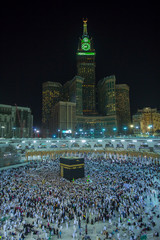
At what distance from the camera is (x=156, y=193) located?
17141 millimetres

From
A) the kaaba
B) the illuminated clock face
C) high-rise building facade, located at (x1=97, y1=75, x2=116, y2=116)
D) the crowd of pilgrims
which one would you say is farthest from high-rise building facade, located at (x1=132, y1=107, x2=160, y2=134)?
the crowd of pilgrims

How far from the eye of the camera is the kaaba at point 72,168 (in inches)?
890

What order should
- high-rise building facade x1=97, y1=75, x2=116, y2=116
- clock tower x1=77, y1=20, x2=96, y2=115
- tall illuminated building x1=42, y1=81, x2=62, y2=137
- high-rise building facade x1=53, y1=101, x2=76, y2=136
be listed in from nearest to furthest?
high-rise building facade x1=97, y1=75, x2=116, y2=116 → high-rise building facade x1=53, y1=101, x2=76, y2=136 → clock tower x1=77, y1=20, x2=96, y2=115 → tall illuminated building x1=42, y1=81, x2=62, y2=137

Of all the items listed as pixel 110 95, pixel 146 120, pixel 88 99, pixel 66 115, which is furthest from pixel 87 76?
pixel 146 120

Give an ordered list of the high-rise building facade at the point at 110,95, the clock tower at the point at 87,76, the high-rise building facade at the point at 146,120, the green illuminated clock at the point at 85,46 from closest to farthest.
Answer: the high-rise building facade at the point at 110,95
the high-rise building facade at the point at 146,120
the clock tower at the point at 87,76
the green illuminated clock at the point at 85,46

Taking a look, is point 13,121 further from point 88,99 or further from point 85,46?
point 85,46

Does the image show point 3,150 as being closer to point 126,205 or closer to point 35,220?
point 35,220

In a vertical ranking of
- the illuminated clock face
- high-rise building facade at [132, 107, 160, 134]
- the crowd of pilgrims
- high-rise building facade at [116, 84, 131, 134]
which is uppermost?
the illuminated clock face

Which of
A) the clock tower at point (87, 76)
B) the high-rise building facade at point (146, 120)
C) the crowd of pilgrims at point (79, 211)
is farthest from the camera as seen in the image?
the clock tower at point (87, 76)

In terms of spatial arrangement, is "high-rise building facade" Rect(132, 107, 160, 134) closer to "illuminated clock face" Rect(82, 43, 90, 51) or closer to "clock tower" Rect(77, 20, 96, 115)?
"clock tower" Rect(77, 20, 96, 115)

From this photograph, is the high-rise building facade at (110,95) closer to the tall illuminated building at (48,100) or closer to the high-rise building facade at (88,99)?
the high-rise building facade at (88,99)

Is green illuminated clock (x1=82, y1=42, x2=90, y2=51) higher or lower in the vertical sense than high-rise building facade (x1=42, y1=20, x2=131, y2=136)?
higher

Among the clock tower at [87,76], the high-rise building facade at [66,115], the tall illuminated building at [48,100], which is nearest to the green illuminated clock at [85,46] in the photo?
the clock tower at [87,76]

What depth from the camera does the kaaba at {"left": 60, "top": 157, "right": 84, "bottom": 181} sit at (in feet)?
74.2
